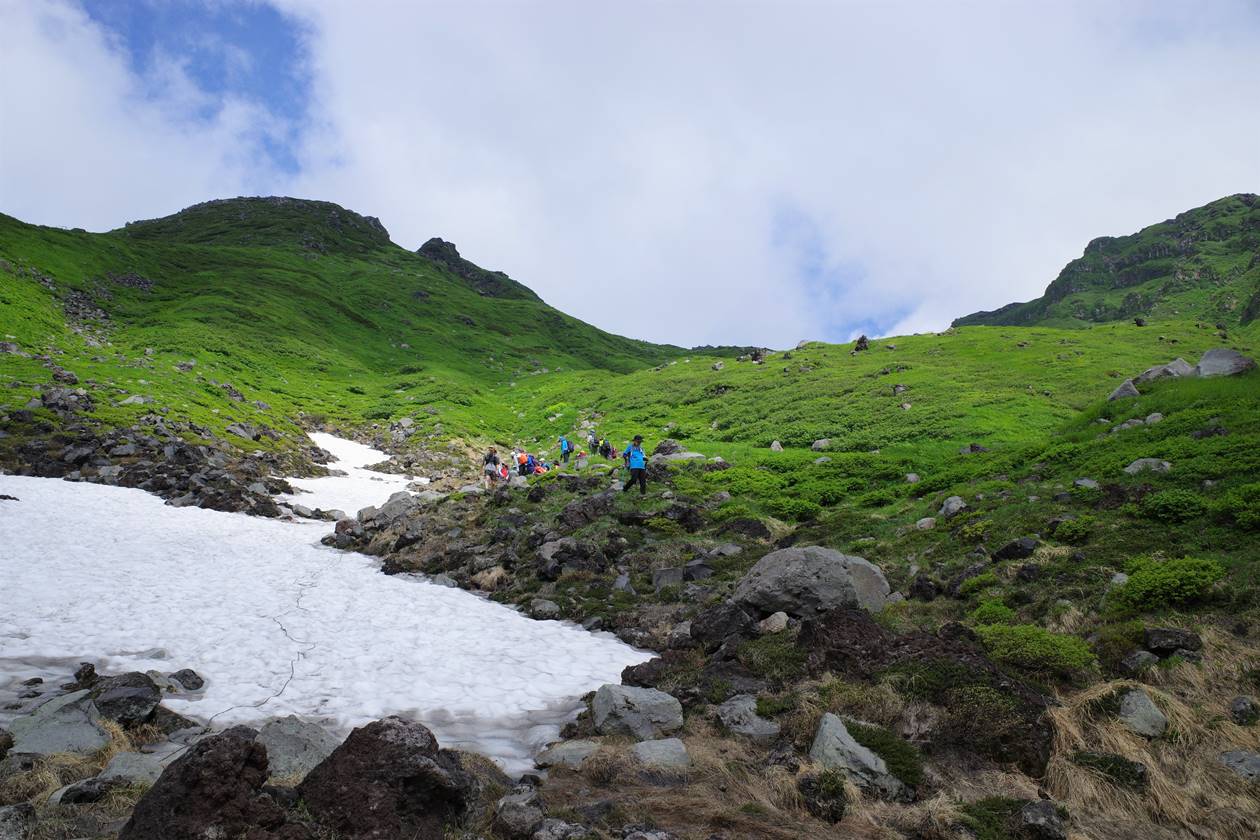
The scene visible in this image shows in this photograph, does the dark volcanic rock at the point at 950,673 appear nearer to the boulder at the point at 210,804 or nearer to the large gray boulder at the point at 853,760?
the large gray boulder at the point at 853,760

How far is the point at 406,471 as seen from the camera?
55.2 meters

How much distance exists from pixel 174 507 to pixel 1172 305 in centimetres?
22261

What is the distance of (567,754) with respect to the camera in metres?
10.0

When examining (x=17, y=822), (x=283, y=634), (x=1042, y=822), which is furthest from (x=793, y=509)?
(x=17, y=822)

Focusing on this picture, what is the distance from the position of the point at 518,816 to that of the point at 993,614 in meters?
11.9

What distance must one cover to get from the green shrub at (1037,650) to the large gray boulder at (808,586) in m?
3.33

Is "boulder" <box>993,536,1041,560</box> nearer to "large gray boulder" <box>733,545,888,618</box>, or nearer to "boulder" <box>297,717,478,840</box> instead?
"large gray boulder" <box>733,545,888,618</box>

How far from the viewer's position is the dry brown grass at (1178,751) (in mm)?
7621

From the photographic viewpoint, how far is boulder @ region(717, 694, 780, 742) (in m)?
10.4

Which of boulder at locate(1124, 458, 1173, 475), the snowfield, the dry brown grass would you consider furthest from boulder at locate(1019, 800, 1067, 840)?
boulder at locate(1124, 458, 1173, 475)

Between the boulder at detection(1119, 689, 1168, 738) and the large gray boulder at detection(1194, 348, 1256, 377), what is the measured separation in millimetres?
21645

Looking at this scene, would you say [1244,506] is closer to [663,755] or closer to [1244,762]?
[1244,762]

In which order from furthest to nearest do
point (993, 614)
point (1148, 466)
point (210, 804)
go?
point (1148, 466) < point (993, 614) < point (210, 804)

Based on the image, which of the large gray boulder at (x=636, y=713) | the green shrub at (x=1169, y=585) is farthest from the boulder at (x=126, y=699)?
the green shrub at (x=1169, y=585)
